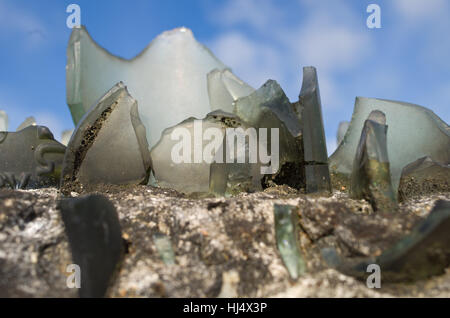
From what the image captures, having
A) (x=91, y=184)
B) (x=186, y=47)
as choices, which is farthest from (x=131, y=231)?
(x=186, y=47)

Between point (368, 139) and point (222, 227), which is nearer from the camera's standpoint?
point (222, 227)

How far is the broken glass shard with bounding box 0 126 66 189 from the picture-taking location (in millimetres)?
2438

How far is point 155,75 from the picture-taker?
3.15 meters

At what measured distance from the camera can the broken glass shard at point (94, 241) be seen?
1.22m

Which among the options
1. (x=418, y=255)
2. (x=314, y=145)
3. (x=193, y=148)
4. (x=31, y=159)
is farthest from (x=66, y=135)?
(x=418, y=255)

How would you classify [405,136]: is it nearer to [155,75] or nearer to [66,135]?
[155,75]

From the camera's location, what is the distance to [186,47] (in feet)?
10.6

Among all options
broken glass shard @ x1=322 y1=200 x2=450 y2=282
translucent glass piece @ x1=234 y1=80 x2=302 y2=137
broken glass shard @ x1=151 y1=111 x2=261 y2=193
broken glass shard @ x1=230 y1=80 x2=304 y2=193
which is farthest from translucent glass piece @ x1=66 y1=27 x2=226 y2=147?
broken glass shard @ x1=322 y1=200 x2=450 y2=282

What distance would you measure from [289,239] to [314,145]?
775mm

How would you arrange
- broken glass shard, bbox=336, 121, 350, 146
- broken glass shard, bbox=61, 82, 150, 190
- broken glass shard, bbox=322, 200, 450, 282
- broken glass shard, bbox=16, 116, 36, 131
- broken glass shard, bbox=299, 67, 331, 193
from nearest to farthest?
1. broken glass shard, bbox=322, 200, 450, 282
2. broken glass shard, bbox=299, 67, 331, 193
3. broken glass shard, bbox=61, 82, 150, 190
4. broken glass shard, bbox=16, 116, 36, 131
5. broken glass shard, bbox=336, 121, 350, 146

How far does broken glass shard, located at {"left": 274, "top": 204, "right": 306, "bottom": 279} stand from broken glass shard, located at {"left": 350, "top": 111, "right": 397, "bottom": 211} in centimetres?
38

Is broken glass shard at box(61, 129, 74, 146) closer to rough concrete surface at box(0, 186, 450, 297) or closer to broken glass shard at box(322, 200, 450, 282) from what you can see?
rough concrete surface at box(0, 186, 450, 297)
